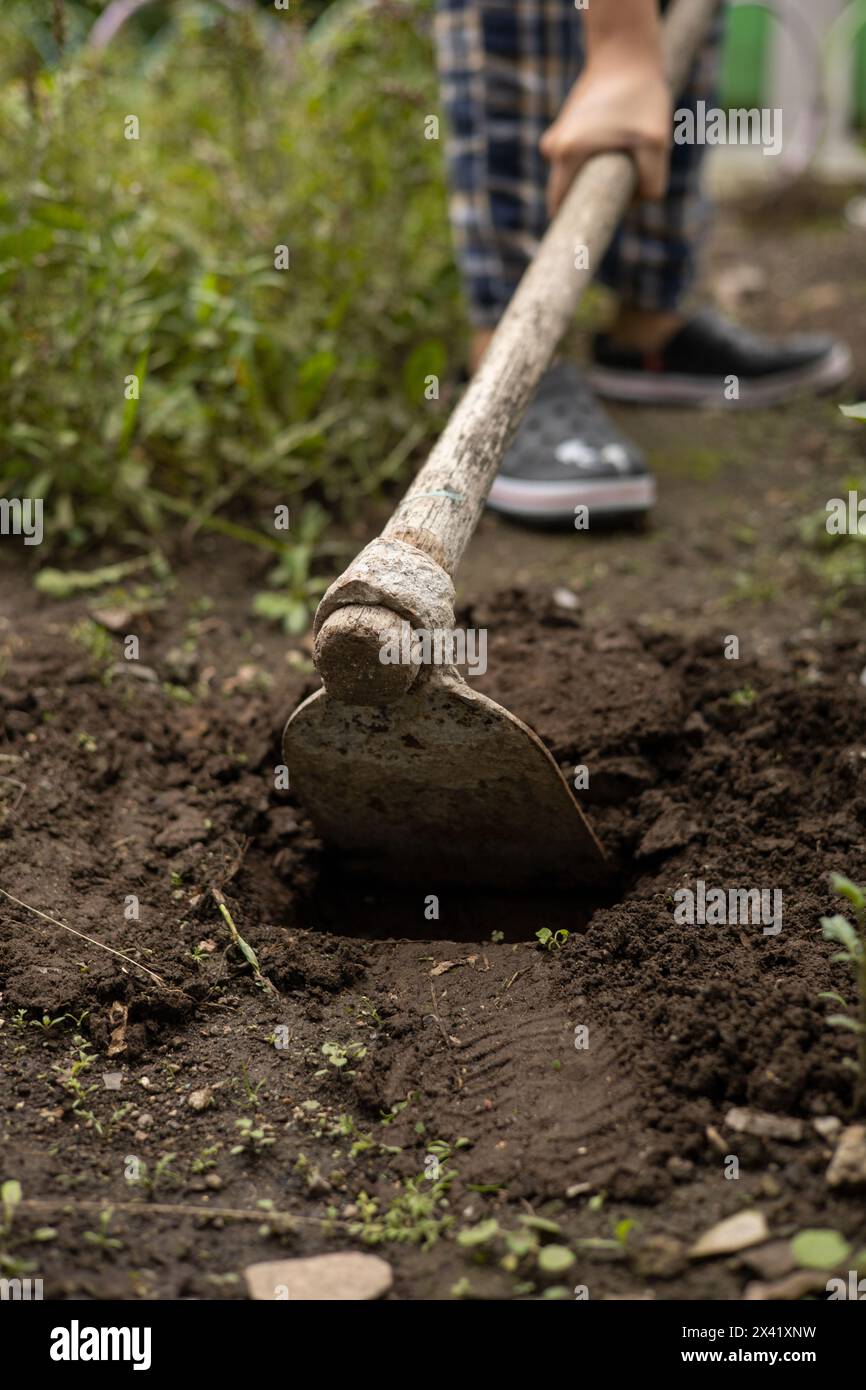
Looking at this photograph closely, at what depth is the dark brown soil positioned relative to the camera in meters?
1.46

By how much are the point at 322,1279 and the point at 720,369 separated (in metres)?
2.99

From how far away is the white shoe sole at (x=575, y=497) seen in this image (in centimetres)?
302

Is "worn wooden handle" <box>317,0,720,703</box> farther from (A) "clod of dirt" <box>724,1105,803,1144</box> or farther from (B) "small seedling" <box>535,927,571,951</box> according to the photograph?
(A) "clod of dirt" <box>724,1105,803,1144</box>

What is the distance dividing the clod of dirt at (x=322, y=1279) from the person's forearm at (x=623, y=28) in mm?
2294

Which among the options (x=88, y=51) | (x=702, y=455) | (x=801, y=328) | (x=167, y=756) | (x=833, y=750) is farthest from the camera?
(x=801, y=328)

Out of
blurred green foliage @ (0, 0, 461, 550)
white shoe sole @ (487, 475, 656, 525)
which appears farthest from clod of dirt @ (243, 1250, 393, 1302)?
white shoe sole @ (487, 475, 656, 525)

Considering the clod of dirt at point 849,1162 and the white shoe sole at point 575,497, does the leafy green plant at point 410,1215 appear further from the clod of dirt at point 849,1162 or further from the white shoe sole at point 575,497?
the white shoe sole at point 575,497

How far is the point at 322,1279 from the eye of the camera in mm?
1395

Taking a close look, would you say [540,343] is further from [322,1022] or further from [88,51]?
[88,51]

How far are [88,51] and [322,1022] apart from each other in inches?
106

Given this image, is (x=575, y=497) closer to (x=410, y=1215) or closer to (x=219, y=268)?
(x=219, y=268)

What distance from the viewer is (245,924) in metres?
1.95

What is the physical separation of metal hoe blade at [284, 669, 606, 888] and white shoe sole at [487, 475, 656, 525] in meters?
1.18

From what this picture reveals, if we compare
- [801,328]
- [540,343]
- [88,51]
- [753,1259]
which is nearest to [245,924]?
[753,1259]
